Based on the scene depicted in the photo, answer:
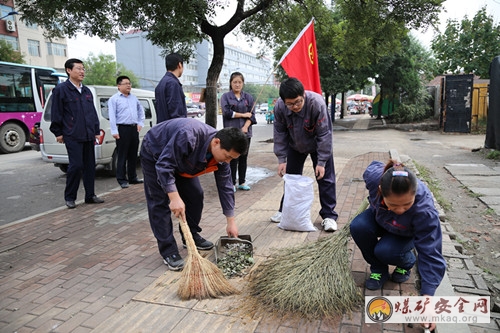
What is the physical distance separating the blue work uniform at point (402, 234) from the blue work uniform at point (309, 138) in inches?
40.9

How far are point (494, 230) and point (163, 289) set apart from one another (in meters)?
4.00

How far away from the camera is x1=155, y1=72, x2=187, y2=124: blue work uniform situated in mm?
4832

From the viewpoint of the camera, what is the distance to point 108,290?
2.80 meters

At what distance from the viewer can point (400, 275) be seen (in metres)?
2.72

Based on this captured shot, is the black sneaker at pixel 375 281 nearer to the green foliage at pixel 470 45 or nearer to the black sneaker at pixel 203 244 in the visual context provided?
the black sneaker at pixel 203 244

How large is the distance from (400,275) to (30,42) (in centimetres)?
4058

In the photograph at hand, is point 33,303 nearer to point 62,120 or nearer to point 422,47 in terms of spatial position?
point 62,120

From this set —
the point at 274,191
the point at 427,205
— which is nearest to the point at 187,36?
the point at 274,191

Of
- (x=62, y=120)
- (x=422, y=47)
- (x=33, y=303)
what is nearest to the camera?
(x=33, y=303)

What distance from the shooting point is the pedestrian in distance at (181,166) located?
2.64m

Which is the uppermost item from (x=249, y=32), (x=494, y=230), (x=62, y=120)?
(x=249, y=32)

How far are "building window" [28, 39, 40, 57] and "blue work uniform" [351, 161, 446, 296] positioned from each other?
4012 centimetres

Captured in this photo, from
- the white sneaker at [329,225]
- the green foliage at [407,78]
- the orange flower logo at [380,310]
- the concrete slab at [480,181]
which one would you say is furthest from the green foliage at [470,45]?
the orange flower logo at [380,310]

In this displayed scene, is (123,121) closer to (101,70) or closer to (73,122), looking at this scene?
(73,122)
